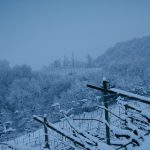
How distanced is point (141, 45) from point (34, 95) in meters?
32.1

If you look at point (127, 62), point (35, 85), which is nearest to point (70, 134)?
point (35, 85)

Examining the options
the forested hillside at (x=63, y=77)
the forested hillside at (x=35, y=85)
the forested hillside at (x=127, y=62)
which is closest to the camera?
the forested hillside at (x=35, y=85)

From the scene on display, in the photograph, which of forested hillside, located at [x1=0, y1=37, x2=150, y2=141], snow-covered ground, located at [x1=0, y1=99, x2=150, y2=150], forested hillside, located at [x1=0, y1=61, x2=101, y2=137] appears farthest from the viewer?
forested hillside, located at [x1=0, y1=37, x2=150, y2=141]

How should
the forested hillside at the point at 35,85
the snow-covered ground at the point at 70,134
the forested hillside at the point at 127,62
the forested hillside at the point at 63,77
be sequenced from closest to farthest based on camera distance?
the snow-covered ground at the point at 70,134
the forested hillside at the point at 35,85
the forested hillside at the point at 63,77
the forested hillside at the point at 127,62

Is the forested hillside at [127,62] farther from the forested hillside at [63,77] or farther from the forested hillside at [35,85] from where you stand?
the forested hillside at [35,85]

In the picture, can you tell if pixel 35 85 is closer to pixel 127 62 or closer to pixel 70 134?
pixel 127 62

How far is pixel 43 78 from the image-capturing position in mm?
66188

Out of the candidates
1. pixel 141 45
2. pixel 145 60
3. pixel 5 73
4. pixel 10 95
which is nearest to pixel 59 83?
pixel 10 95

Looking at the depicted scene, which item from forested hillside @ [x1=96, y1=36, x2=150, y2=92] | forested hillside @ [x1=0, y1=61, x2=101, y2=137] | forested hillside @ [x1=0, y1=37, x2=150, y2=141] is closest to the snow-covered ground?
forested hillside @ [x1=96, y1=36, x2=150, y2=92]

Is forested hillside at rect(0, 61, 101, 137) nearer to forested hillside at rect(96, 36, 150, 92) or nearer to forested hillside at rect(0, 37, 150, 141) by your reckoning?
forested hillside at rect(0, 37, 150, 141)

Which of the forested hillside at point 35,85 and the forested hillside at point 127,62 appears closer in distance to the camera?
the forested hillside at point 35,85

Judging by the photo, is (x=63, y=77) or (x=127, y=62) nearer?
(x=127, y=62)

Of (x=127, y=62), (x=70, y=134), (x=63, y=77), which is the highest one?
(x=70, y=134)

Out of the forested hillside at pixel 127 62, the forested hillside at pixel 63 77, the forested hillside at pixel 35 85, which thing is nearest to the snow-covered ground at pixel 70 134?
the forested hillside at pixel 127 62
